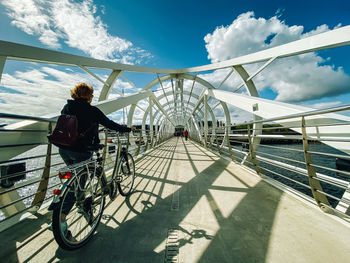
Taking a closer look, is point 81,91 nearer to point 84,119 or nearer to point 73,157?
point 84,119

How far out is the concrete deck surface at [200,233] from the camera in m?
1.10

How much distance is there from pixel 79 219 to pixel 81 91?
1.48 m

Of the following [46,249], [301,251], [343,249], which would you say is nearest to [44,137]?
[46,249]

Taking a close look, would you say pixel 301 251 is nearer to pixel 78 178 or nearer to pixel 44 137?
pixel 78 178

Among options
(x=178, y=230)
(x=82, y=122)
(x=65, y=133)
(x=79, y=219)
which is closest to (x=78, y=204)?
(x=79, y=219)

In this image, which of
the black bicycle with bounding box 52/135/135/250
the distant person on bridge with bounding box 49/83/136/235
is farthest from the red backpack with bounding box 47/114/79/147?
the black bicycle with bounding box 52/135/135/250

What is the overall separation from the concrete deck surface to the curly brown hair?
1.45 meters

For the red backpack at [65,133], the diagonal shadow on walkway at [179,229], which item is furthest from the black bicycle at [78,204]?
the red backpack at [65,133]

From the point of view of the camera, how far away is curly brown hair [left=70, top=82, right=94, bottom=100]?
4.91ft

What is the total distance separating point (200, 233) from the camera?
1.34 meters

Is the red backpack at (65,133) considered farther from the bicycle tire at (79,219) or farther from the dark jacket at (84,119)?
the bicycle tire at (79,219)

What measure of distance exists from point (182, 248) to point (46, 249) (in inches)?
47.7

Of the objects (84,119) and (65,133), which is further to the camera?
(84,119)

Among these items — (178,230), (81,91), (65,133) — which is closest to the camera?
(65,133)
